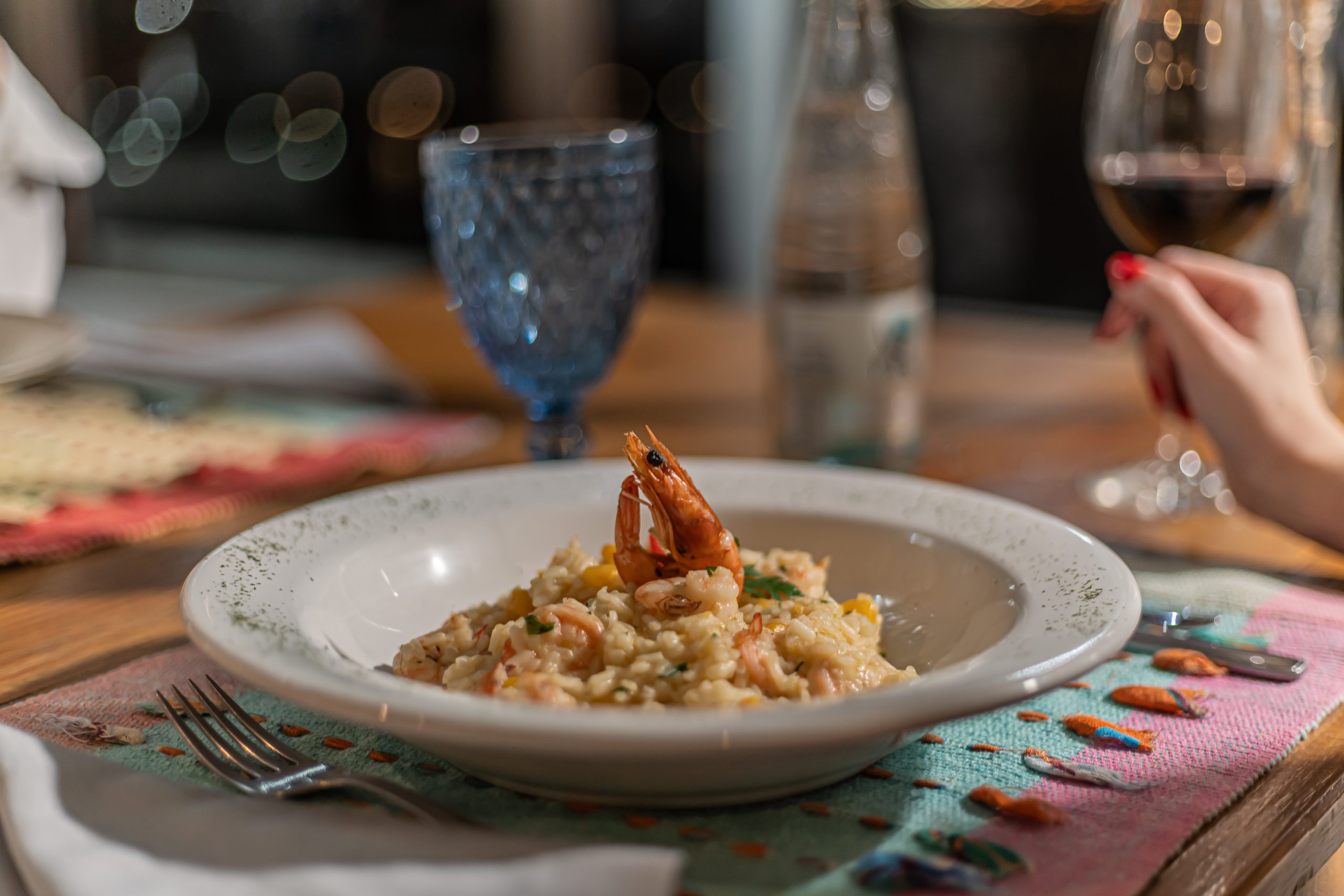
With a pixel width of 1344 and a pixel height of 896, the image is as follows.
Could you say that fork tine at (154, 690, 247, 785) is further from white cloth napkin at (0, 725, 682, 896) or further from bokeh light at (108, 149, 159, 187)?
bokeh light at (108, 149, 159, 187)

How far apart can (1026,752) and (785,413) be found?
582mm

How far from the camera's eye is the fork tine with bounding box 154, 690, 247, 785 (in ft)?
1.94

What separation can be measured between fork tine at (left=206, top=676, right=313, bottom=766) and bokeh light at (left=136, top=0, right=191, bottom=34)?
203 inches

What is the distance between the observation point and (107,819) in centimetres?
54

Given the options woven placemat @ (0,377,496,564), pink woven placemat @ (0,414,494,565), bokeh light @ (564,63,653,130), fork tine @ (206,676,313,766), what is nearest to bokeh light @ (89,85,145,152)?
bokeh light @ (564,63,653,130)

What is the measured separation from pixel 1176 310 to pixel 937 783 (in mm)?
603

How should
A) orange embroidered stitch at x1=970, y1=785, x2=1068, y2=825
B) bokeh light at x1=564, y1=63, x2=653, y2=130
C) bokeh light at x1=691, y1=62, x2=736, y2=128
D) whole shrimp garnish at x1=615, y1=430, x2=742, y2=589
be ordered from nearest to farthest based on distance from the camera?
orange embroidered stitch at x1=970, y1=785, x2=1068, y2=825, whole shrimp garnish at x1=615, y1=430, x2=742, y2=589, bokeh light at x1=691, y1=62, x2=736, y2=128, bokeh light at x1=564, y1=63, x2=653, y2=130

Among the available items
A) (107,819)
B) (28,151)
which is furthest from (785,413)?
(28,151)

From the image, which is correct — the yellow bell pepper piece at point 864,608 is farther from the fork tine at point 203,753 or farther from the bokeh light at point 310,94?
the bokeh light at point 310,94

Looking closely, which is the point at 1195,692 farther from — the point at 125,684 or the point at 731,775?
the point at 125,684

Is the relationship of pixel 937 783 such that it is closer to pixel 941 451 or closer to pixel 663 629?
pixel 663 629

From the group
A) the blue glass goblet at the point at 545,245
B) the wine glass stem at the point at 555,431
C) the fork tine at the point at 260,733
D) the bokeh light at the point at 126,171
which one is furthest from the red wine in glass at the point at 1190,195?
the bokeh light at the point at 126,171

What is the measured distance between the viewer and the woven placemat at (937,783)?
20.8 inches

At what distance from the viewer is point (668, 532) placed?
0.67 meters
